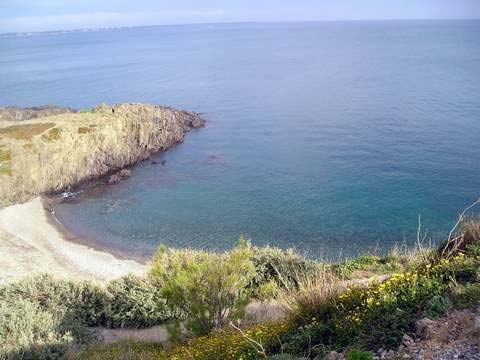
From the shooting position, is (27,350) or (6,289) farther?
(6,289)

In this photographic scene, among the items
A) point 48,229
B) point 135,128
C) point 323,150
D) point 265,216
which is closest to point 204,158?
point 135,128

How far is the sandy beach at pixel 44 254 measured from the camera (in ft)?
98.5

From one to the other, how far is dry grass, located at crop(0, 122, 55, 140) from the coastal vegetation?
120 feet

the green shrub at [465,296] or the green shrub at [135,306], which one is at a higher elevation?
the green shrub at [465,296]

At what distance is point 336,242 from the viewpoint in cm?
3491

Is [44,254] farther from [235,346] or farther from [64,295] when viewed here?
[235,346]

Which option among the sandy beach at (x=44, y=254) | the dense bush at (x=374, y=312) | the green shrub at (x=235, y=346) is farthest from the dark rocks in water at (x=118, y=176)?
the dense bush at (x=374, y=312)

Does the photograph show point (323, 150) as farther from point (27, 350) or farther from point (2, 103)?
point (2, 103)

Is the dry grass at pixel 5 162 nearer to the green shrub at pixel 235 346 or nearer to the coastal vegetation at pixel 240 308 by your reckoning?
the coastal vegetation at pixel 240 308

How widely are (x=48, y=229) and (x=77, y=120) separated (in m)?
23.2

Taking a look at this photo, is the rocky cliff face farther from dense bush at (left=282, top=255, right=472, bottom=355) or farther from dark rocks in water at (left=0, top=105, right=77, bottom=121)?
dense bush at (left=282, top=255, right=472, bottom=355)

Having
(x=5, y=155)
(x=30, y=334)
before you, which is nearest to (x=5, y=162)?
(x=5, y=155)

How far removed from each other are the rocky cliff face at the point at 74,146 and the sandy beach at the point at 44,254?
4999 mm

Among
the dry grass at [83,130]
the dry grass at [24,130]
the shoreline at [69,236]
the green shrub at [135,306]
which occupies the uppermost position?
the dry grass at [24,130]
